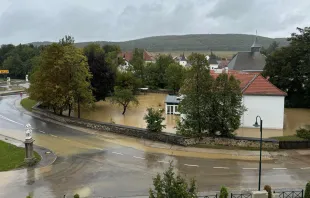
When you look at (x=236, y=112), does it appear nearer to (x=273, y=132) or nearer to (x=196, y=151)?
(x=196, y=151)

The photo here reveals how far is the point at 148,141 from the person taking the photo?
31.4 meters

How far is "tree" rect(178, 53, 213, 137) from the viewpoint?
1131 inches

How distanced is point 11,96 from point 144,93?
88.4 feet

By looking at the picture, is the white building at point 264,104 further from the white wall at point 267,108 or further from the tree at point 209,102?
the tree at point 209,102

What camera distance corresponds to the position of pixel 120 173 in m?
22.5

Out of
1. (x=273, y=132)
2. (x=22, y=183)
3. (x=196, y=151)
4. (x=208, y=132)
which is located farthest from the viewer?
(x=273, y=132)

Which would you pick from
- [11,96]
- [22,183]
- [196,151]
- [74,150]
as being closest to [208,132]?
[196,151]

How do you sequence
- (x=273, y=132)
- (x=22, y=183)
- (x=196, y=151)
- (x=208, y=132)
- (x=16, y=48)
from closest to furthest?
(x=22, y=183)
(x=196, y=151)
(x=208, y=132)
(x=273, y=132)
(x=16, y=48)

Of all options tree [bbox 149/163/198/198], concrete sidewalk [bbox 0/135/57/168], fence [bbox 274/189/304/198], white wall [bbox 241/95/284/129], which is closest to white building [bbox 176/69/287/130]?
white wall [bbox 241/95/284/129]

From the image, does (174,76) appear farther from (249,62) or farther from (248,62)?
(249,62)

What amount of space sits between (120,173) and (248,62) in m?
49.0

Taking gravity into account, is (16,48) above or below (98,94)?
above

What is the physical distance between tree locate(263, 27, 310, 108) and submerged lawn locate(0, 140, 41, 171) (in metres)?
37.2

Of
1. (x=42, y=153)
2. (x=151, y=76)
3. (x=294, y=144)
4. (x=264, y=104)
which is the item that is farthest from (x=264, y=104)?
(x=151, y=76)
